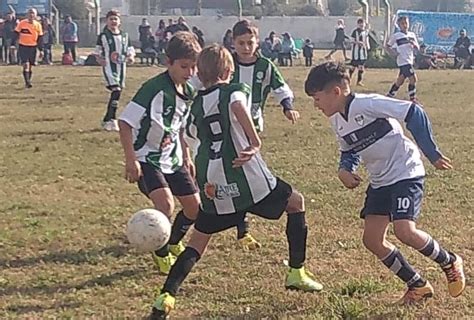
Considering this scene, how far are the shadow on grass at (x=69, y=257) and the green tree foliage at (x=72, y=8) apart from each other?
5329 centimetres

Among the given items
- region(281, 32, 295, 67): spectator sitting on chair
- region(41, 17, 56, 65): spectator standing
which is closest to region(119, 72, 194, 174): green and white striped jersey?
region(41, 17, 56, 65): spectator standing

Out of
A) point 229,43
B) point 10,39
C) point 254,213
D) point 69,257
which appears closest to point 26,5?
point 10,39

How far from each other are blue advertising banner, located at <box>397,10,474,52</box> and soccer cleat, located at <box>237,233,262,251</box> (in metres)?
35.9

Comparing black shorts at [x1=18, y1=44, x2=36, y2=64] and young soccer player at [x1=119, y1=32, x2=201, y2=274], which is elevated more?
young soccer player at [x1=119, y1=32, x2=201, y2=274]

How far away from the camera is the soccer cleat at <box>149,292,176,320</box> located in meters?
5.55

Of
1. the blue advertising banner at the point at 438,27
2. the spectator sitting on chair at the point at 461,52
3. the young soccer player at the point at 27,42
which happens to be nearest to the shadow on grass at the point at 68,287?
the young soccer player at the point at 27,42

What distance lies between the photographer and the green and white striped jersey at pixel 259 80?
7422 millimetres

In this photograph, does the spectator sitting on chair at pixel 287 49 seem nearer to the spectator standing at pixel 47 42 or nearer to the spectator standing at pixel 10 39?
the spectator standing at pixel 47 42

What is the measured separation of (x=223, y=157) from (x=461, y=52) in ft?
109

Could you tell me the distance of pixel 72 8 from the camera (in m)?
60.0

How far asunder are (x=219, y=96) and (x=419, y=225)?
126 inches

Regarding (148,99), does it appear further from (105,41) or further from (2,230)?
(105,41)

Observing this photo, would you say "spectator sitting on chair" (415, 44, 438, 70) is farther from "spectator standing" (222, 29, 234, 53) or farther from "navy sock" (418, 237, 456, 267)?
"navy sock" (418, 237, 456, 267)

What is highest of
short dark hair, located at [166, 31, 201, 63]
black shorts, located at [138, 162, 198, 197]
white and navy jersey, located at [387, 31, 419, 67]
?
short dark hair, located at [166, 31, 201, 63]
